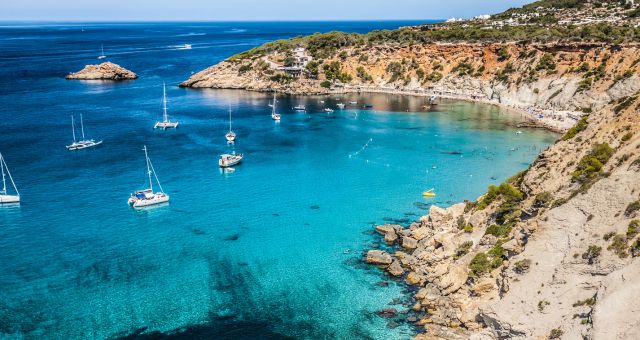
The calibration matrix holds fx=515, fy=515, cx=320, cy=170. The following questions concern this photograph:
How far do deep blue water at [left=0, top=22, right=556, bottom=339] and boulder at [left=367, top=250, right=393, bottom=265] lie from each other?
121 cm

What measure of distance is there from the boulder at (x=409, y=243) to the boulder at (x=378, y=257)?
258 centimetres

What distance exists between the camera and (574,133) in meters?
40.8

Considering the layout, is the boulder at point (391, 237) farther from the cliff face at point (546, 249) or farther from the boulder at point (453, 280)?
the boulder at point (453, 280)

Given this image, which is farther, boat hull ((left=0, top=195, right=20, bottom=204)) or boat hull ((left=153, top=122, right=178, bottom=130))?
boat hull ((left=153, top=122, right=178, bottom=130))

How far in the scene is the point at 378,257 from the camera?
4100 centimetres

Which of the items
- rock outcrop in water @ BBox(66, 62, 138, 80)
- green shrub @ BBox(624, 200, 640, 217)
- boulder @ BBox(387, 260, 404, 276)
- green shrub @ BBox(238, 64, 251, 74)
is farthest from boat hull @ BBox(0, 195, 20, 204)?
rock outcrop in water @ BBox(66, 62, 138, 80)

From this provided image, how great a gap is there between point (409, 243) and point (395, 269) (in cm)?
459

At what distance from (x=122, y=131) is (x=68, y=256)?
47.8 metres

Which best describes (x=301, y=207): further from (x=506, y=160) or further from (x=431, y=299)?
(x=506, y=160)

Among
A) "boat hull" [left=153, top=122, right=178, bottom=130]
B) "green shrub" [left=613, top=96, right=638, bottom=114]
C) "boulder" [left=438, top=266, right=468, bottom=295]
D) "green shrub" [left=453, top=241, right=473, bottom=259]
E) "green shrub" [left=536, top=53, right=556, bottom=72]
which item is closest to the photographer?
"boulder" [left=438, top=266, right=468, bottom=295]

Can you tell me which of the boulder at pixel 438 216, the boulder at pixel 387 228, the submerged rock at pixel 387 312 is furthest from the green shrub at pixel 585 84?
the submerged rock at pixel 387 312

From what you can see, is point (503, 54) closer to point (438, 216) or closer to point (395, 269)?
point (438, 216)

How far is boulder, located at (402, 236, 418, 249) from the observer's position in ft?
141

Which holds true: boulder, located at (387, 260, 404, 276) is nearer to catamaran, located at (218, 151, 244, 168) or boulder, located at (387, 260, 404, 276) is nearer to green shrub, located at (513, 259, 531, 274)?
green shrub, located at (513, 259, 531, 274)
